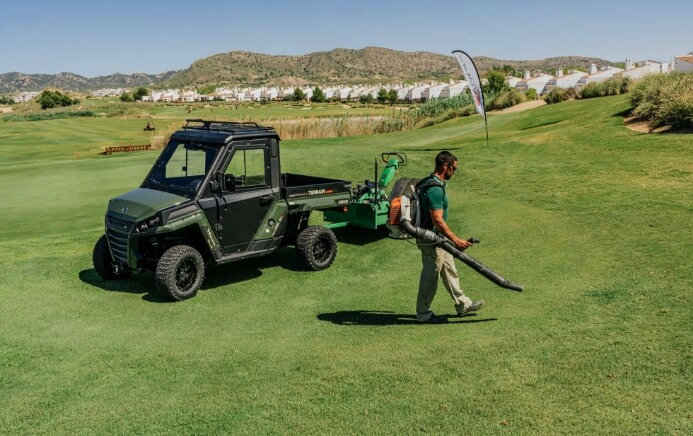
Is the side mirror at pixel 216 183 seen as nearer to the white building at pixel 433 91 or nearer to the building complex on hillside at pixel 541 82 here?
the building complex on hillside at pixel 541 82

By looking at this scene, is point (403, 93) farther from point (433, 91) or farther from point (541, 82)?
point (541, 82)

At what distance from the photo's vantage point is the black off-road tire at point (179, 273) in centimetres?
823


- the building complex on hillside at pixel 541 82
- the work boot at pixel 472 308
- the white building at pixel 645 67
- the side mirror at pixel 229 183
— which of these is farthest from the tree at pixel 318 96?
the work boot at pixel 472 308

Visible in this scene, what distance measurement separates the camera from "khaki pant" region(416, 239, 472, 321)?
7.24m

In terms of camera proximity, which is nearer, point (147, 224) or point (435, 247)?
point (435, 247)

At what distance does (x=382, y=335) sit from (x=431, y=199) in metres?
1.66

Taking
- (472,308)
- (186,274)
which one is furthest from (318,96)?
(472,308)

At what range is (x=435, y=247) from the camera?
7.19 metres

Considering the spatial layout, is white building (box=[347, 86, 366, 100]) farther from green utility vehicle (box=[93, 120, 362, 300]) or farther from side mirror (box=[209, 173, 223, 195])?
side mirror (box=[209, 173, 223, 195])

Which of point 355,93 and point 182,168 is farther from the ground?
point 355,93

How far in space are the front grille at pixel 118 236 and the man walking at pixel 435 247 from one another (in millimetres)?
4102

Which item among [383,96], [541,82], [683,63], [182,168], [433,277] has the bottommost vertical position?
[433,277]

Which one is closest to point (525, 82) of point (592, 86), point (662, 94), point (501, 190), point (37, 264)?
point (592, 86)

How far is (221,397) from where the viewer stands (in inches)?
217
